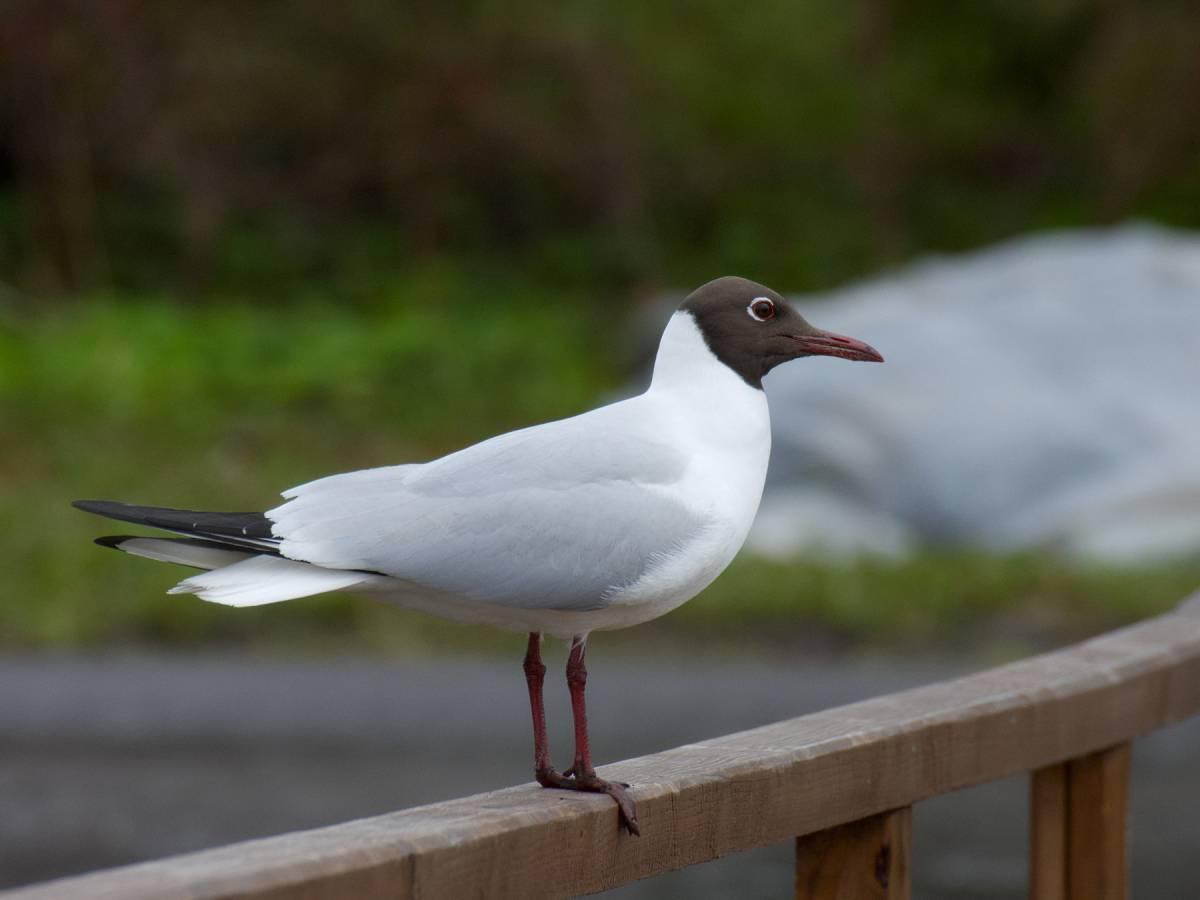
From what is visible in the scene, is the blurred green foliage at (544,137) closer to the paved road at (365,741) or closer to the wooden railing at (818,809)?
the paved road at (365,741)

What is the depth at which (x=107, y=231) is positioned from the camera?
45.0 ft

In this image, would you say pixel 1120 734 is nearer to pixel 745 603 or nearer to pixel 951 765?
pixel 951 765

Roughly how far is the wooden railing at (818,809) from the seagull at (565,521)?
0.33ft

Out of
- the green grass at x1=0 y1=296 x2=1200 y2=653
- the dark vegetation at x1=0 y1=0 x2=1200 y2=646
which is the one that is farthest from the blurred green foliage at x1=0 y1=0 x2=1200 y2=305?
the green grass at x1=0 y1=296 x2=1200 y2=653

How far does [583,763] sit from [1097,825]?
884 mm

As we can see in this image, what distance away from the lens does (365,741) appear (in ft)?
19.3

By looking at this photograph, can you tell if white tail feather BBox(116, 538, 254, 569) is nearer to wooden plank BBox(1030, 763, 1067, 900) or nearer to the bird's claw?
the bird's claw

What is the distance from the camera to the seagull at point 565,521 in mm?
1888

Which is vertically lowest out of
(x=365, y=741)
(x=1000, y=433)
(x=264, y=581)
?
(x=365, y=741)

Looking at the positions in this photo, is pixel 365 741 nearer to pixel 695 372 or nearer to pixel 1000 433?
pixel 1000 433

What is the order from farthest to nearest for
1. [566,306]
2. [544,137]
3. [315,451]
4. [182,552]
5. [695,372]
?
[544,137], [566,306], [315,451], [695,372], [182,552]

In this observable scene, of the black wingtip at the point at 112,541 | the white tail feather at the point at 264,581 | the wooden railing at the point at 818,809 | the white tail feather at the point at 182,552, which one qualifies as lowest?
the wooden railing at the point at 818,809

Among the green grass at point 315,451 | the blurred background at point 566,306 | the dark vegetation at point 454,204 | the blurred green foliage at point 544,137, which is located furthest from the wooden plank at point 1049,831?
the blurred green foliage at point 544,137

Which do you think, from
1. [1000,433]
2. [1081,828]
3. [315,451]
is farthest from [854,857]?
[315,451]
